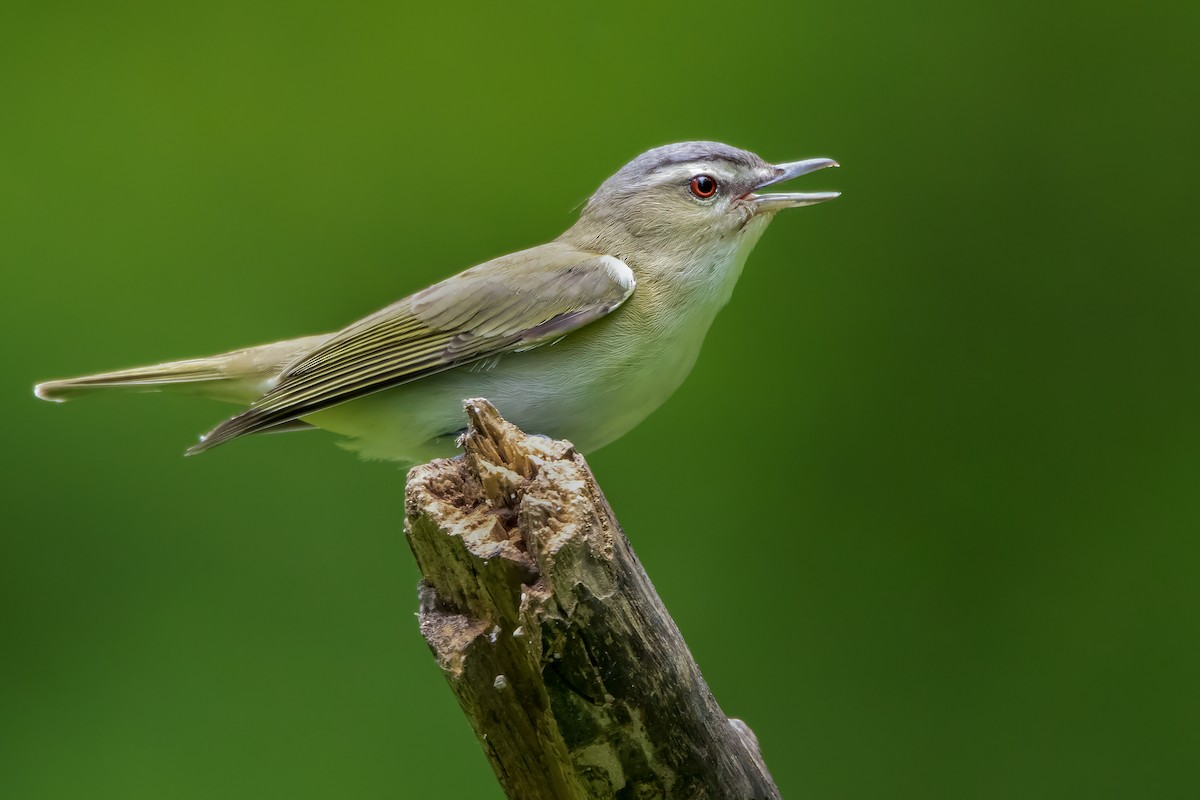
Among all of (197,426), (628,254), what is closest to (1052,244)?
(628,254)

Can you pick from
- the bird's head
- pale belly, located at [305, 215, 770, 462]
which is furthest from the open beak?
pale belly, located at [305, 215, 770, 462]

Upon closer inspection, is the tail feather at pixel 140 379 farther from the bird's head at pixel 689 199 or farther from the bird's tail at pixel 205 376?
the bird's head at pixel 689 199

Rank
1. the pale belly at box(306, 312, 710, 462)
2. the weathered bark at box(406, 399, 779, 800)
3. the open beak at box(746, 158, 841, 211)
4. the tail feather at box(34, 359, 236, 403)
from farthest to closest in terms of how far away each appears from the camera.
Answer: the tail feather at box(34, 359, 236, 403) → the open beak at box(746, 158, 841, 211) → the pale belly at box(306, 312, 710, 462) → the weathered bark at box(406, 399, 779, 800)

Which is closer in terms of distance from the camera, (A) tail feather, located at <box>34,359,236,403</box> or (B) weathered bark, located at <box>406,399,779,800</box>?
(B) weathered bark, located at <box>406,399,779,800</box>

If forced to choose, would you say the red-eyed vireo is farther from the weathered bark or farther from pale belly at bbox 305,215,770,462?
the weathered bark

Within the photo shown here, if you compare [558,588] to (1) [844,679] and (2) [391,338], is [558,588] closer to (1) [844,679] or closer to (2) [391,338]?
(2) [391,338]

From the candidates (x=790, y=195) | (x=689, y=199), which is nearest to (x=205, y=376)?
(x=689, y=199)

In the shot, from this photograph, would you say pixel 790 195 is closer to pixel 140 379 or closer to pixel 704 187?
pixel 704 187
